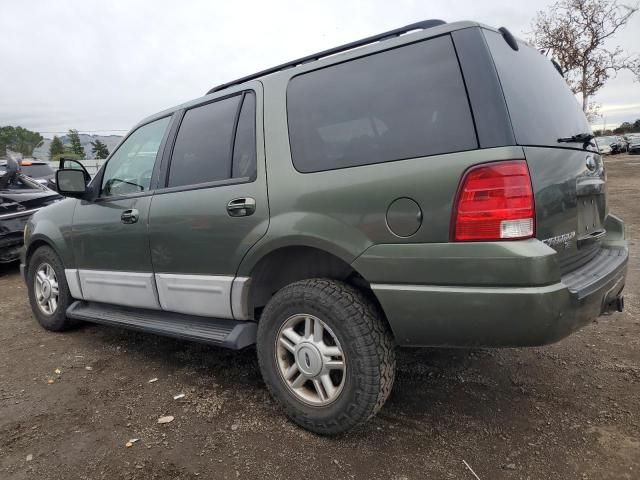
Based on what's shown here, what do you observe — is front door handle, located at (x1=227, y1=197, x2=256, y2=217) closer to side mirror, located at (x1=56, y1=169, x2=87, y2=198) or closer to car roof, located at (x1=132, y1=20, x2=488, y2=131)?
A: car roof, located at (x1=132, y1=20, x2=488, y2=131)

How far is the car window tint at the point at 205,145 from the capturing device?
2914 mm

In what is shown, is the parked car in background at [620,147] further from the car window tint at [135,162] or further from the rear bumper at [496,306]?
the car window tint at [135,162]

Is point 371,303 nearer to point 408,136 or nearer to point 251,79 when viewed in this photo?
point 408,136

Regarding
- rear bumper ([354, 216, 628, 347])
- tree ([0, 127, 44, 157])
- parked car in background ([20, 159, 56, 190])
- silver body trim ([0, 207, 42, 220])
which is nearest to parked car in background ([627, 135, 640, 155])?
parked car in background ([20, 159, 56, 190])

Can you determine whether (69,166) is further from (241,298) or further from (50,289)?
(241,298)

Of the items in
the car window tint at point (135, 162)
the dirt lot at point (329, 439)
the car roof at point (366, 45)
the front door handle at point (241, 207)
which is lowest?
the dirt lot at point (329, 439)

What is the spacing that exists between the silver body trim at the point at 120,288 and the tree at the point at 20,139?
7562 cm

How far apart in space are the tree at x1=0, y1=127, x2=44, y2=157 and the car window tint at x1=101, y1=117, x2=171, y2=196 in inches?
2978

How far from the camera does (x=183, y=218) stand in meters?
2.96

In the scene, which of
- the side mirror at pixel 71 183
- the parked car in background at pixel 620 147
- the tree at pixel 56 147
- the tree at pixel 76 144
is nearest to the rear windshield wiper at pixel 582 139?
the side mirror at pixel 71 183

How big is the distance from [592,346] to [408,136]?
93.3 inches

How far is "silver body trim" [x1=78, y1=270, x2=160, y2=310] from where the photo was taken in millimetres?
3285

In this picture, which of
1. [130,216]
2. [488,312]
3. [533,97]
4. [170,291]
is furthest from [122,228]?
[533,97]

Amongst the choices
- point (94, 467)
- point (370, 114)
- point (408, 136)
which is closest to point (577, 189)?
point (408, 136)
